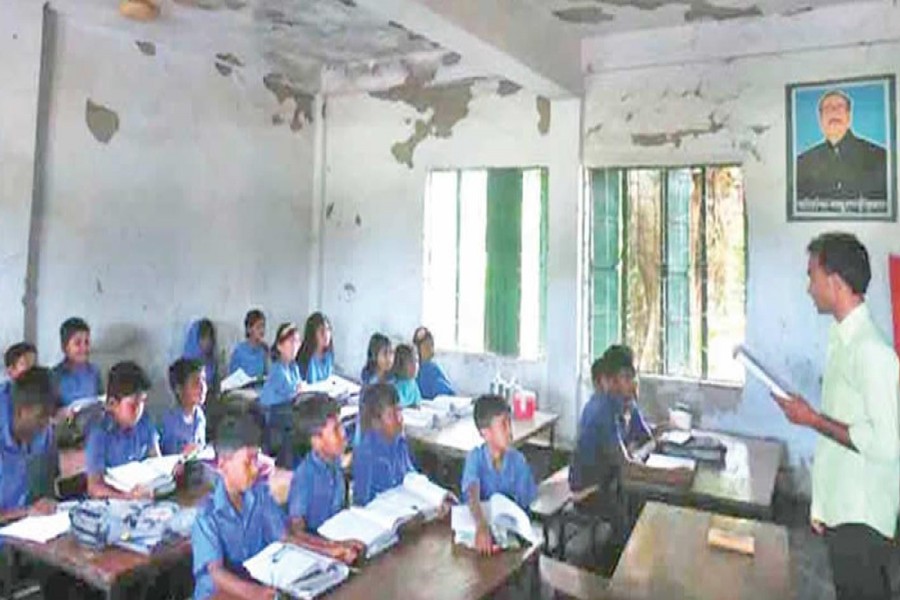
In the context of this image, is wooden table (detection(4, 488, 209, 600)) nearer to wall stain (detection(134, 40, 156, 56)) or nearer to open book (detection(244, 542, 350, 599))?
open book (detection(244, 542, 350, 599))

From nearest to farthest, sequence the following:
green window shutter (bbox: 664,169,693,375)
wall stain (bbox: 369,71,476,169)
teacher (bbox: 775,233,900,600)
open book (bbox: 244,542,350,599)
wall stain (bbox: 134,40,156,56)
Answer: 1. open book (bbox: 244,542,350,599)
2. teacher (bbox: 775,233,900,600)
3. green window shutter (bbox: 664,169,693,375)
4. wall stain (bbox: 134,40,156,56)
5. wall stain (bbox: 369,71,476,169)

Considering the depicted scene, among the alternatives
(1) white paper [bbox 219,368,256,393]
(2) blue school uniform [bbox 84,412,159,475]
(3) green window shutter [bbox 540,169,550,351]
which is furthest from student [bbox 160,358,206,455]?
(3) green window shutter [bbox 540,169,550,351]

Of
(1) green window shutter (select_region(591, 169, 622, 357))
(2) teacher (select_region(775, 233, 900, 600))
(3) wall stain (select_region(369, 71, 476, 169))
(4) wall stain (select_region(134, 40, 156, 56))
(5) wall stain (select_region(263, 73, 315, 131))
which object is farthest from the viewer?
(5) wall stain (select_region(263, 73, 315, 131))

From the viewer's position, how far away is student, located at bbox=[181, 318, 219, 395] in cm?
532

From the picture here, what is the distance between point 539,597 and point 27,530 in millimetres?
1685

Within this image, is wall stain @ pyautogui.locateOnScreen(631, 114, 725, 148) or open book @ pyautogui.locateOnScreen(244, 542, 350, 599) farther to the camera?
wall stain @ pyautogui.locateOnScreen(631, 114, 725, 148)

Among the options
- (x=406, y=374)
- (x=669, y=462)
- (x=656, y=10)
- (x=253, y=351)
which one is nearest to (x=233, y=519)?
(x=669, y=462)

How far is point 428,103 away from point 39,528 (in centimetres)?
437

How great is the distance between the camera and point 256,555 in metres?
2.13

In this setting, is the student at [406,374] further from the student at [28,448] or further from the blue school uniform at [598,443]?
the student at [28,448]

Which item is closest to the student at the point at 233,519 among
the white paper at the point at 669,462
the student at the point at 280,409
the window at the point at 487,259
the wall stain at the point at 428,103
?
the white paper at the point at 669,462

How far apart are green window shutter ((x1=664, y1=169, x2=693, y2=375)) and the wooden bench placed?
261 cm

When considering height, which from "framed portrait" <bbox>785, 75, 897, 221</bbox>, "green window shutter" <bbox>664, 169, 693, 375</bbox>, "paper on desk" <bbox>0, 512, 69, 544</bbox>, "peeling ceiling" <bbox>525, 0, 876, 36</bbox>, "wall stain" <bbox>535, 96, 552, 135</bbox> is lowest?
"paper on desk" <bbox>0, 512, 69, 544</bbox>

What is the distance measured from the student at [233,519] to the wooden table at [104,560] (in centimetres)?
11
